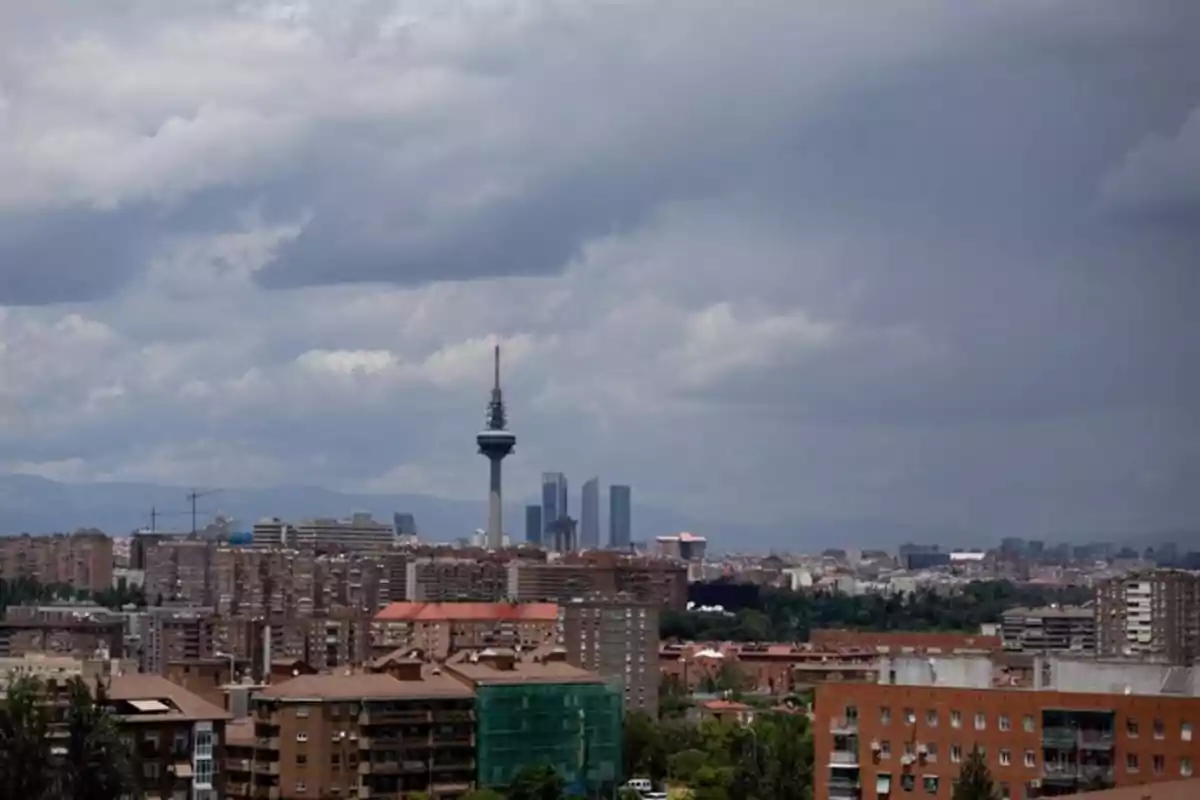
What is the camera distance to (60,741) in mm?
17609

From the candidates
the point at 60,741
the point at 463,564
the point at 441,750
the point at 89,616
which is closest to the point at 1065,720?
the point at 60,741

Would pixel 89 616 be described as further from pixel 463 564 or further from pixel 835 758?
pixel 835 758

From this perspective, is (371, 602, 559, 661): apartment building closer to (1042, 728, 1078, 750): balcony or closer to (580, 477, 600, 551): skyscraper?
(1042, 728, 1078, 750): balcony

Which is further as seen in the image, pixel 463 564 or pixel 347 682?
pixel 463 564

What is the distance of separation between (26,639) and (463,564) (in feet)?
101

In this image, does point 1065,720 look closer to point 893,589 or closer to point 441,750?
point 441,750

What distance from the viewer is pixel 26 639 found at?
151 ft

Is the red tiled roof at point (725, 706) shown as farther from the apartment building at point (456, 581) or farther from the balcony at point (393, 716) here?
the apartment building at point (456, 581)

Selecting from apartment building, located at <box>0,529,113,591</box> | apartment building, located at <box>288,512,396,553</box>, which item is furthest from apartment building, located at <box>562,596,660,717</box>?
apartment building, located at <box>288,512,396,553</box>

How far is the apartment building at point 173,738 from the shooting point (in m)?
20.1

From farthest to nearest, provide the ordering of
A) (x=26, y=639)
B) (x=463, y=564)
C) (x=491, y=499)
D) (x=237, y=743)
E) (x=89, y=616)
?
(x=491, y=499)
(x=463, y=564)
(x=89, y=616)
(x=26, y=639)
(x=237, y=743)

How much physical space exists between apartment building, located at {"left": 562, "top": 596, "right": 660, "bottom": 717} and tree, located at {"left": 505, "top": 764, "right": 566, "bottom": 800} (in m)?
17.2

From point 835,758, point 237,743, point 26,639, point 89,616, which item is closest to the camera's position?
point 835,758

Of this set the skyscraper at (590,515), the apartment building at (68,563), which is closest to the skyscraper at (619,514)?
the skyscraper at (590,515)
